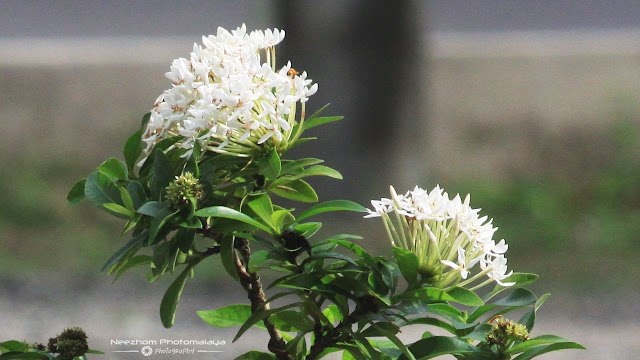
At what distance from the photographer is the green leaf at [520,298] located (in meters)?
0.52

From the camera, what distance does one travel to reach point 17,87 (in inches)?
94.9

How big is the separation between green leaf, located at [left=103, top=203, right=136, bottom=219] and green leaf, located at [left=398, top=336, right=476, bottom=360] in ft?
0.77

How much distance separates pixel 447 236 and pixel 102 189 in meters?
0.25

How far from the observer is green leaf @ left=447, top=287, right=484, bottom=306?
480 mm

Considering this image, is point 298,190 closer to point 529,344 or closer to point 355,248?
point 355,248

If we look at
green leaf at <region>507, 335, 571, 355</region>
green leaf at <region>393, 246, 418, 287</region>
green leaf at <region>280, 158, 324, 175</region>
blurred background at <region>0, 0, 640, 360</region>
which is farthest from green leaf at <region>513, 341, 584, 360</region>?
blurred background at <region>0, 0, 640, 360</region>

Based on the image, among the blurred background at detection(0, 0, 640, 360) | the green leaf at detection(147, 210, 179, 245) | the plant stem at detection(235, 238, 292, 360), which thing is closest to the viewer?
the green leaf at detection(147, 210, 179, 245)

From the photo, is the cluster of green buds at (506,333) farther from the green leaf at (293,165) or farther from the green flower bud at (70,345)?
the green flower bud at (70,345)

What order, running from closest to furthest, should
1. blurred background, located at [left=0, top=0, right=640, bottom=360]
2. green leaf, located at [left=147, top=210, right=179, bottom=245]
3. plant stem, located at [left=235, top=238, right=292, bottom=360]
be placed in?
green leaf, located at [left=147, top=210, right=179, bottom=245] < plant stem, located at [left=235, top=238, right=292, bottom=360] < blurred background, located at [left=0, top=0, right=640, bottom=360]

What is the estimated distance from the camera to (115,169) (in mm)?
538

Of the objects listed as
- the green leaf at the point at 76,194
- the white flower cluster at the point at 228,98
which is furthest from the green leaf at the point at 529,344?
the green leaf at the point at 76,194

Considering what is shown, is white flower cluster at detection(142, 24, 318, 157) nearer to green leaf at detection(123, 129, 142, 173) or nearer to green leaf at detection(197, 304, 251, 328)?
green leaf at detection(123, 129, 142, 173)

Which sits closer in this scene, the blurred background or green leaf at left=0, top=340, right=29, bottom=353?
green leaf at left=0, top=340, right=29, bottom=353

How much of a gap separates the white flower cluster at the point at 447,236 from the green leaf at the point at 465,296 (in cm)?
1
